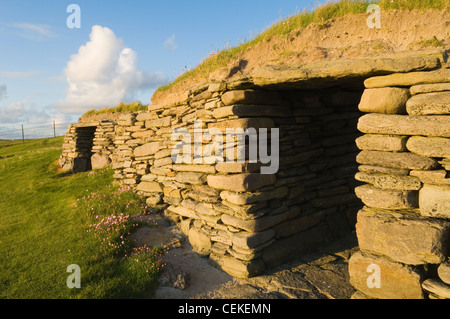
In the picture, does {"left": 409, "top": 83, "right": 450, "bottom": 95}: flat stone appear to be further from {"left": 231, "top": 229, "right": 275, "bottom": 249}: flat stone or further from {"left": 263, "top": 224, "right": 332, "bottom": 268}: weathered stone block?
{"left": 263, "top": 224, "right": 332, "bottom": 268}: weathered stone block

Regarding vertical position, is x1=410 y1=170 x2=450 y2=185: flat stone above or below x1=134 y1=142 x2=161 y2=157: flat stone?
below

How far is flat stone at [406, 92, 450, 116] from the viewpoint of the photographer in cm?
342

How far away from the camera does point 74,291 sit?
4.48 metres

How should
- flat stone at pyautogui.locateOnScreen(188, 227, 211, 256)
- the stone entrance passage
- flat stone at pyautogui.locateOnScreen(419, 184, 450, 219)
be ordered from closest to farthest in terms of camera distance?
flat stone at pyautogui.locateOnScreen(419, 184, 450, 219) → flat stone at pyautogui.locateOnScreen(188, 227, 211, 256) → the stone entrance passage

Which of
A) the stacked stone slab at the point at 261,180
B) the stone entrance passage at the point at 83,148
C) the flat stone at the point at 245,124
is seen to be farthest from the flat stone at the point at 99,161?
the flat stone at the point at 245,124

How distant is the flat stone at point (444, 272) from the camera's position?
3347 mm

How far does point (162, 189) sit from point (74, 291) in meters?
3.44

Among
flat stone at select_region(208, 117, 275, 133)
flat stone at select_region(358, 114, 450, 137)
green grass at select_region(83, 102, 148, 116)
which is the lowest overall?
flat stone at select_region(358, 114, 450, 137)

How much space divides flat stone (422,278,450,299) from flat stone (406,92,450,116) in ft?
6.44

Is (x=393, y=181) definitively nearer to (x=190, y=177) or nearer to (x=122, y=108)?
(x=190, y=177)

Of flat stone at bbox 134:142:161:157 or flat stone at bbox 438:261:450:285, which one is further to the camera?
flat stone at bbox 134:142:161:157

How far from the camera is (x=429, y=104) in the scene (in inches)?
138

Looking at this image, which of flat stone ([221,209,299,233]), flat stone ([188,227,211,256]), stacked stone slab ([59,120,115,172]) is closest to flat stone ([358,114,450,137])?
flat stone ([221,209,299,233])
